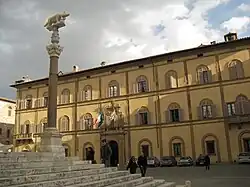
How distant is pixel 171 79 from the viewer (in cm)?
3089

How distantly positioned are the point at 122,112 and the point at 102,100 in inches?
120

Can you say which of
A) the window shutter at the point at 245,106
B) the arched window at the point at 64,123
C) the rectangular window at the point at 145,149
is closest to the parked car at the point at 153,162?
the rectangular window at the point at 145,149

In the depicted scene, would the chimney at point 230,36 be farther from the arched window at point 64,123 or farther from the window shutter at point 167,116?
the arched window at point 64,123

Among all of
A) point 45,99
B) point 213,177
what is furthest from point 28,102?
point 213,177

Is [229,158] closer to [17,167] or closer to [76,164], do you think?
[76,164]

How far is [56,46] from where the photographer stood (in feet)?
47.8

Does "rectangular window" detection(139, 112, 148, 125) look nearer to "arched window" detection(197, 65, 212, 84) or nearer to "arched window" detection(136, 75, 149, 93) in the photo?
"arched window" detection(136, 75, 149, 93)

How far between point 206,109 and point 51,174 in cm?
2325

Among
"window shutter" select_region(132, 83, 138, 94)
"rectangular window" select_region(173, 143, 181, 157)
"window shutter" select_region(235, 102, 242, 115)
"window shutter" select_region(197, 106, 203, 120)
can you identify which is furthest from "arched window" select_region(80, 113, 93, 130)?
"window shutter" select_region(235, 102, 242, 115)

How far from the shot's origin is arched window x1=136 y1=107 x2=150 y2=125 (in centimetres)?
3164

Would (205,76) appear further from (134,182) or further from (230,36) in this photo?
(134,182)

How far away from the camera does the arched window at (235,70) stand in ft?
92.2

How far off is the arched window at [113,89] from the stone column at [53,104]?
1911cm

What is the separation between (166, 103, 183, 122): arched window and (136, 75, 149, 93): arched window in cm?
334
